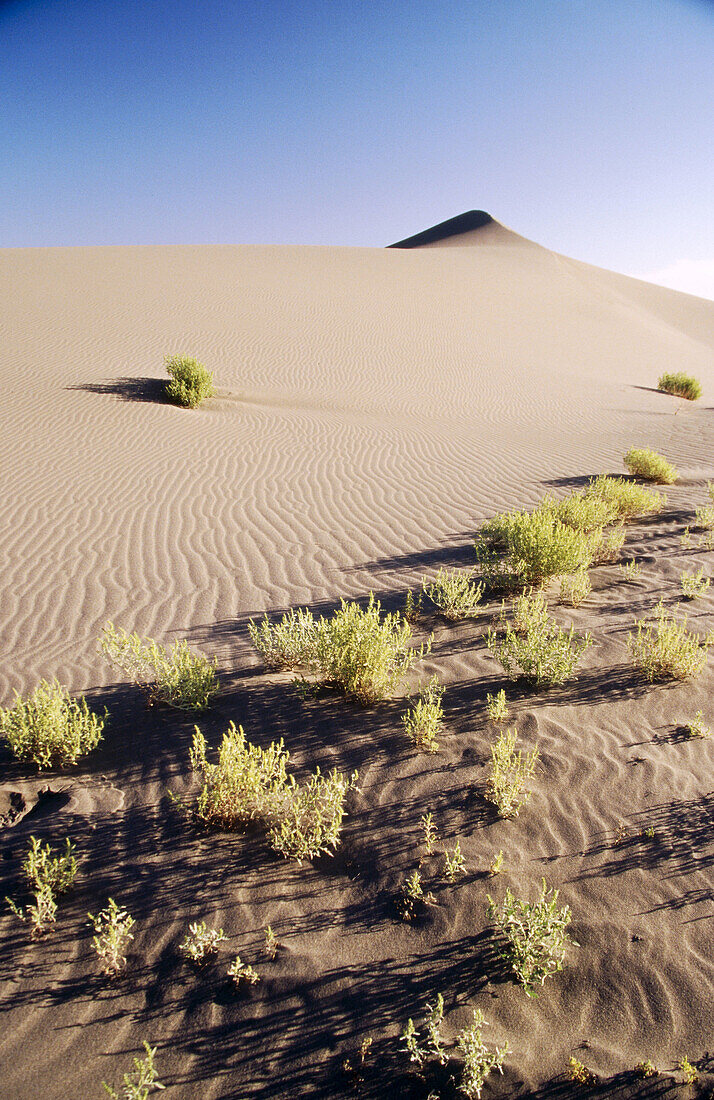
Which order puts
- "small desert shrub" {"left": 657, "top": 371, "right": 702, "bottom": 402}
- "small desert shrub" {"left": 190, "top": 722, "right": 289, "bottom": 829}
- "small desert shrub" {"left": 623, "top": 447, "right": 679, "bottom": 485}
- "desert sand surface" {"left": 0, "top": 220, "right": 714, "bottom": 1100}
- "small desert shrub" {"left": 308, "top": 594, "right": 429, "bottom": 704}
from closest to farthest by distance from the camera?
1. "desert sand surface" {"left": 0, "top": 220, "right": 714, "bottom": 1100}
2. "small desert shrub" {"left": 190, "top": 722, "right": 289, "bottom": 829}
3. "small desert shrub" {"left": 308, "top": 594, "right": 429, "bottom": 704}
4. "small desert shrub" {"left": 623, "top": 447, "right": 679, "bottom": 485}
5. "small desert shrub" {"left": 657, "top": 371, "right": 702, "bottom": 402}

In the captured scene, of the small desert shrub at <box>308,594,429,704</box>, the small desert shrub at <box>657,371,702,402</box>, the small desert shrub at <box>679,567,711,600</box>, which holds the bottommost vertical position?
the small desert shrub at <box>308,594,429,704</box>

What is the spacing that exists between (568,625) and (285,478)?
5.26 meters

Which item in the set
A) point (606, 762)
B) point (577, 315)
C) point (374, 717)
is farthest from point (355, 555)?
point (577, 315)

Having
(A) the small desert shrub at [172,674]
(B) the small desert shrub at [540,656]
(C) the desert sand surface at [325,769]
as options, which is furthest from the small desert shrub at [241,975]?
(B) the small desert shrub at [540,656]

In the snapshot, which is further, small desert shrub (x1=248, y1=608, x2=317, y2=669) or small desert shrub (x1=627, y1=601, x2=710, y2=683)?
small desert shrub (x1=248, y1=608, x2=317, y2=669)

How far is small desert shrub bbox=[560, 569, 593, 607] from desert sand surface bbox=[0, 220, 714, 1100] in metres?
0.16

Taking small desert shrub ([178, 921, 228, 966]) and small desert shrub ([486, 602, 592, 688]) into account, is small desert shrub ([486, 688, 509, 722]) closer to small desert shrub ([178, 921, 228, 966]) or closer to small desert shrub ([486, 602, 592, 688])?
small desert shrub ([486, 602, 592, 688])

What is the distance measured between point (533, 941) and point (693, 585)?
3.81 metres

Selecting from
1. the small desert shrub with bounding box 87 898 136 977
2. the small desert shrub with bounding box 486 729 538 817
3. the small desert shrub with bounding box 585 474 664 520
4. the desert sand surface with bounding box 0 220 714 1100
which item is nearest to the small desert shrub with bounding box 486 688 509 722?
the desert sand surface with bounding box 0 220 714 1100

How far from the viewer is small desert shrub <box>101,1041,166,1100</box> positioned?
1664 millimetres

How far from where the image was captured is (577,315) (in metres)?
29.7

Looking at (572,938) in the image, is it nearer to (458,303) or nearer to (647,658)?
(647,658)

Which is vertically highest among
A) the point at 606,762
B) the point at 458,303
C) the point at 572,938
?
the point at 458,303

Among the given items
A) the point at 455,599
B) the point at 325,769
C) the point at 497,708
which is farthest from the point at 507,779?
the point at 455,599
